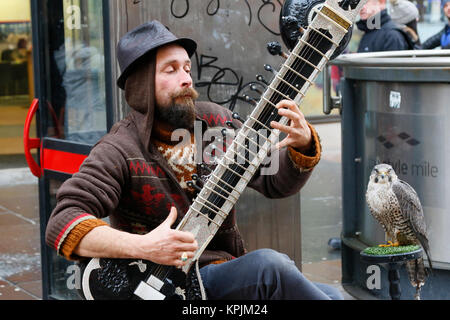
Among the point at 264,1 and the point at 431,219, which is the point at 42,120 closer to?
the point at 264,1

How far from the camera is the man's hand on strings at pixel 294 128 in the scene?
2.66 m

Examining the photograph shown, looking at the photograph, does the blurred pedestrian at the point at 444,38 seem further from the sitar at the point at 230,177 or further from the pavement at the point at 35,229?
the sitar at the point at 230,177

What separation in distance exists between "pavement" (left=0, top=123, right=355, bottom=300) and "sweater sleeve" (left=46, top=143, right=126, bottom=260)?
269cm

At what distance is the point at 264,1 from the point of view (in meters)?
4.73

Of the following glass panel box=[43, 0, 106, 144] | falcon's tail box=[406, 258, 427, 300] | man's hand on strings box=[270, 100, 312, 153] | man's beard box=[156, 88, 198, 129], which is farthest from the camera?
glass panel box=[43, 0, 106, 144]

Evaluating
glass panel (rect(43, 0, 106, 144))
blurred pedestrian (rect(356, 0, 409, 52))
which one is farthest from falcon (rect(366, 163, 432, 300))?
blurred pedestrian (rect(356, 0, 409, 52))

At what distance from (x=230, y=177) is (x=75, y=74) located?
7.74 ft

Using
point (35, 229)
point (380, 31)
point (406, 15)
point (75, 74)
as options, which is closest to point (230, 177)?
point (75, 74)

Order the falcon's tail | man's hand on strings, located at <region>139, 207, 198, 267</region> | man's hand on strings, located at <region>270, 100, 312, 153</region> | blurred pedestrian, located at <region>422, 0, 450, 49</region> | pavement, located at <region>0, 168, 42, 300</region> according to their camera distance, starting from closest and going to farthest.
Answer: man's hand on strings, located at <region>139, 207, 198, 267</region> → man's hand on strings, located at <region>270, 100, 312, 153</region> → the falcon's tail → pavement, located at <region>0, 168, 42, 300</region> → blurred pedestrian, located at <region>422, 0, 450, 49</region>

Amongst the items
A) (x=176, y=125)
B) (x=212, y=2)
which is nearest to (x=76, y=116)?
(x=212, y=2)

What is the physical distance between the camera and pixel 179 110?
10.0 ft

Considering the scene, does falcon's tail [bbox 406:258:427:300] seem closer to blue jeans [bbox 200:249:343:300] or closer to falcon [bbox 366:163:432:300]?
falcon [bbox 366:163:432:300]

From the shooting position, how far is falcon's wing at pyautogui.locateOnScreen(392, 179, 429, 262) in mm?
4039

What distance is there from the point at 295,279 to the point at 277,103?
56 cm
